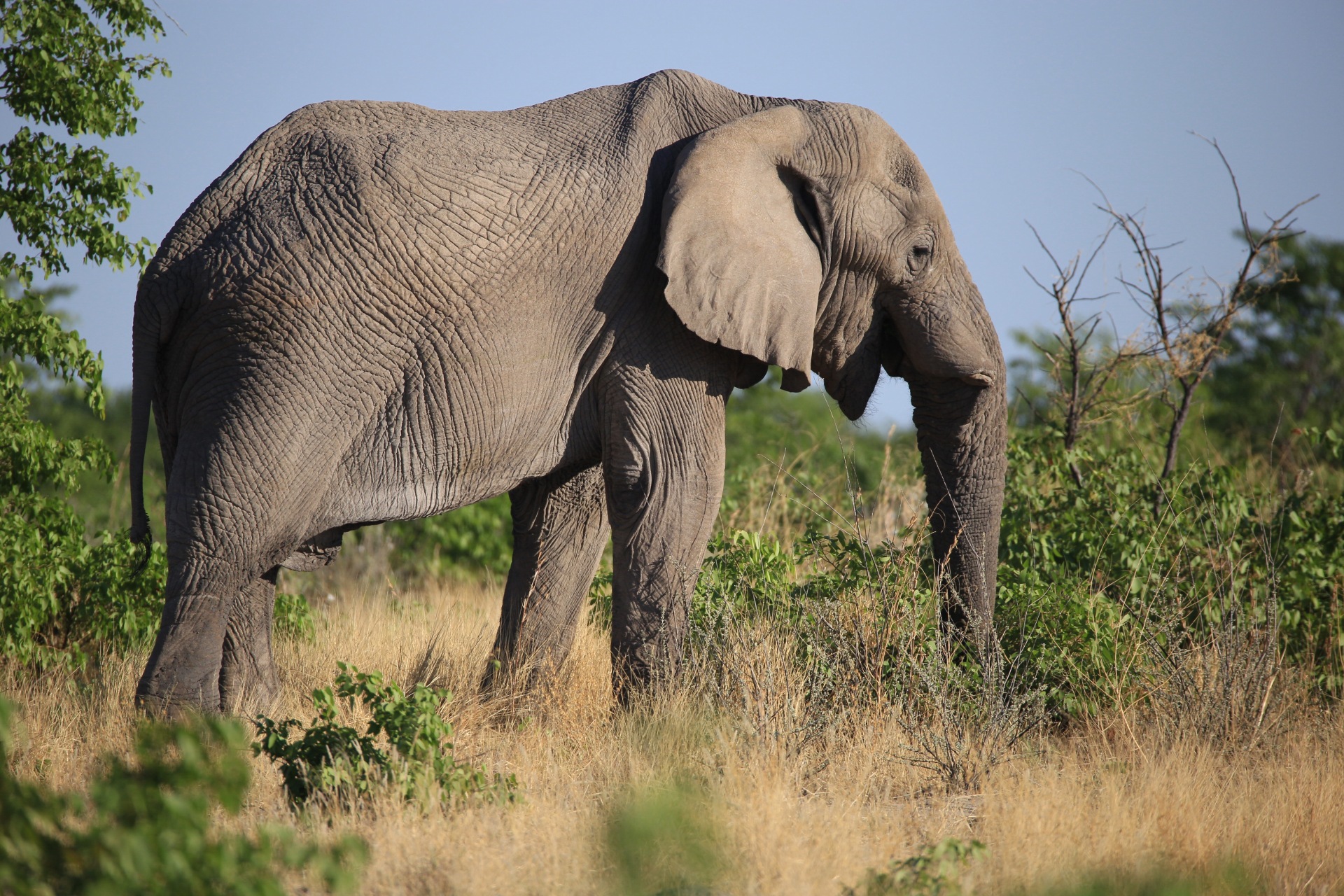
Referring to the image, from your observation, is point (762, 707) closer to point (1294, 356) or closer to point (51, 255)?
point (51, 255)

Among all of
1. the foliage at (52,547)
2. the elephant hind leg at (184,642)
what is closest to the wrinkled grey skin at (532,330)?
the elephant hind leg at (184,642)

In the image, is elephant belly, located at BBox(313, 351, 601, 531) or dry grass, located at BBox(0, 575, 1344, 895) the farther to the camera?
elephant belly, located at BBox(313, 351, 601, 531)

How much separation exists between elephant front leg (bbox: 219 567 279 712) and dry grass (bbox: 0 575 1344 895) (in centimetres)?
25

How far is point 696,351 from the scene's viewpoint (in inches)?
197

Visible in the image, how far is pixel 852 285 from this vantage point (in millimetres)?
5289

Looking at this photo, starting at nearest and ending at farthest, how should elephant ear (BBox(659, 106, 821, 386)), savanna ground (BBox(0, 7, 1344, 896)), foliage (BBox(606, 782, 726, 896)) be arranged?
foliage (BBox(606, 782, 726, 896)) < savanna ground (BBox(0, 7, 1344, 896)) < elephant ear (BBox(659, 106, 821, 386))

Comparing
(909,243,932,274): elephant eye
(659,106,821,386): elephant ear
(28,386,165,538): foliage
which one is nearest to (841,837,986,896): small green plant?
(659,106,821,386): elephant ear

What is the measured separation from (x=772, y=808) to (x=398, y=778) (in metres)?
1.23

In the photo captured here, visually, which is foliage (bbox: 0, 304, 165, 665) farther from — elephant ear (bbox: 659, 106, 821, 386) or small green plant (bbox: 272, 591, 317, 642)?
elephant ear (bbox: 659, 106, 821, 386)

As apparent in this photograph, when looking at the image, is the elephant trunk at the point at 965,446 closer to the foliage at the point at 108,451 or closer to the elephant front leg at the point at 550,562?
the elephant front leg at the point at 550,562

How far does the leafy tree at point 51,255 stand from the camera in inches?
231

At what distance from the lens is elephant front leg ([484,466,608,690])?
5.72 meters

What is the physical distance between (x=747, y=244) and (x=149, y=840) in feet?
11.0

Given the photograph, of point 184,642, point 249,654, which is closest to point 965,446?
point 249,654
